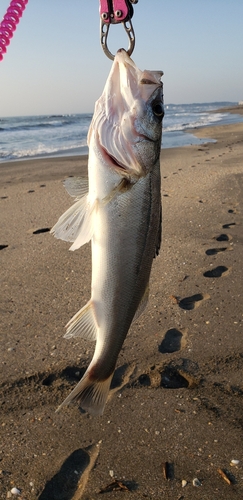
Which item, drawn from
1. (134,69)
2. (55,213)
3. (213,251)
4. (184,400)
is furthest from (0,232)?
(134,69)

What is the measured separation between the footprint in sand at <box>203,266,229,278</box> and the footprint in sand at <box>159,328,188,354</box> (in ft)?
4.13

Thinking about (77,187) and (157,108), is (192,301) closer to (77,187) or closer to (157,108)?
(77,187)

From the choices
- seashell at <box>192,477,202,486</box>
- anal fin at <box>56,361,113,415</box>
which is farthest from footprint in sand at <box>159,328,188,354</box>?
anal fin at <box>56,361,113,415</box>

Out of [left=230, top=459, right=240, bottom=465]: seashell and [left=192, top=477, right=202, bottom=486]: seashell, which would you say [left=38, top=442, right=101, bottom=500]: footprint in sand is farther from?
[left=230, top=459, right=240, bottom=465]: seashell

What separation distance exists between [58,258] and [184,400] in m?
3.24

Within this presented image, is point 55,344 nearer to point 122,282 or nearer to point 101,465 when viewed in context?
point 101,465

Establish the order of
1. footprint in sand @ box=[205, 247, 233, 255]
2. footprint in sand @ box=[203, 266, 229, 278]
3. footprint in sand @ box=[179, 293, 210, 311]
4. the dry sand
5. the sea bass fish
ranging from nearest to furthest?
1. the sea bass fish
2. the dry sand
3. footprint in sand @ box=[179, 293, 210, 311]
4. footprint in sand @ box=[203, 266, 229, 278]
5. footprint in sand @ box=[205, 247, 233, 255]

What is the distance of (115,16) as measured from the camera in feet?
8.30

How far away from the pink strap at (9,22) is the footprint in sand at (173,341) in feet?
9.46

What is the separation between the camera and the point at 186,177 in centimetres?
1145

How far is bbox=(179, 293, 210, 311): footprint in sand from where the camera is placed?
4980 mm

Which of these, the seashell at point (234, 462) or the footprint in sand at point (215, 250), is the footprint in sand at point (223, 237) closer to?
the footprint in sand at point (215, 250)

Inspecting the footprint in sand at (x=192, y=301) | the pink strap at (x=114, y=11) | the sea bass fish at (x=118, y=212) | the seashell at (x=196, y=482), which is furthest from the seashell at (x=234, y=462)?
the pink strap at (x=114, y=11)

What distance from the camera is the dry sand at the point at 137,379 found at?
3.02 meters
